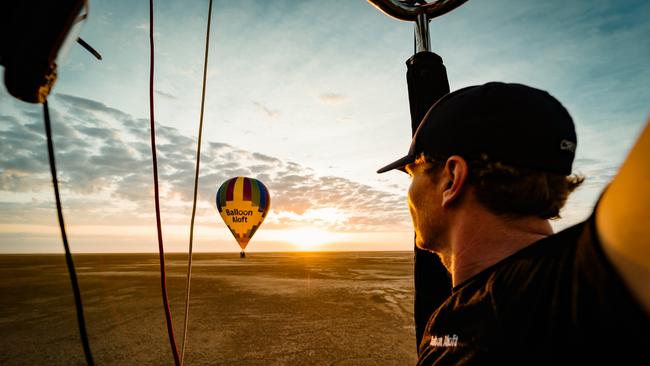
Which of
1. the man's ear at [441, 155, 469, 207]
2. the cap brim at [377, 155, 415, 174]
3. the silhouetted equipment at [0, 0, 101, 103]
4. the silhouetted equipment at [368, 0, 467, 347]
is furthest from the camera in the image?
the silhouetted equipment at [368, 0, 467, 347]

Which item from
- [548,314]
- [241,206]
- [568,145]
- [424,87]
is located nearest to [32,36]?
[548,314]

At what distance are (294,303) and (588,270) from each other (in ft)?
45.2

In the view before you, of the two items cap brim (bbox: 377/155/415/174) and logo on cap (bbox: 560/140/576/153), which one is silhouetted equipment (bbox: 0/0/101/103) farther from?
logo on cap (bbox: 560/140/576/153)

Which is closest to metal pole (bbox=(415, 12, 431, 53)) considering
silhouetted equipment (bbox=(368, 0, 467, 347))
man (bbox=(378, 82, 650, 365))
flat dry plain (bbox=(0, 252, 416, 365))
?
silhouetted equipment (bbox=(368, 0, 467, 347))

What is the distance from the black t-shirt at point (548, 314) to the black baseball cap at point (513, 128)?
41cm

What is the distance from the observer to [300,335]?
862 cm

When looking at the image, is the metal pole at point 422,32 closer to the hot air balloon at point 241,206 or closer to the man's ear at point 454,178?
the man's ear at point 454,178

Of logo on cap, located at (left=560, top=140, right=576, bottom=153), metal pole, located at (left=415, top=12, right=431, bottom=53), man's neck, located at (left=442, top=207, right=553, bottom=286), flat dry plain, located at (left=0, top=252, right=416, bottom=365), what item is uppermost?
metal pole, located at (left=415, top=12, right=431, bottom=53)

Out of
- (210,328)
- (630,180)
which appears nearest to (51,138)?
(630,180)

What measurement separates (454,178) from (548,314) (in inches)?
27.8

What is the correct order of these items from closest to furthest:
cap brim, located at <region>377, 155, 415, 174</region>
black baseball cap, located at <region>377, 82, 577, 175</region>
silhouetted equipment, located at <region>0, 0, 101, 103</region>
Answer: silhouetted equipment, located at <region>0, 0, 101, 103</region> < black baseball cap, located at <region>377, 82, 577, 175</region> < cap brim, located at <region>377, 155, 415, 174</region>

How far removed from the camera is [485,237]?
125cm

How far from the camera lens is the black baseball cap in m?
1.18

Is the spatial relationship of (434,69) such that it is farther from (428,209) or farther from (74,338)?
(74,338)
